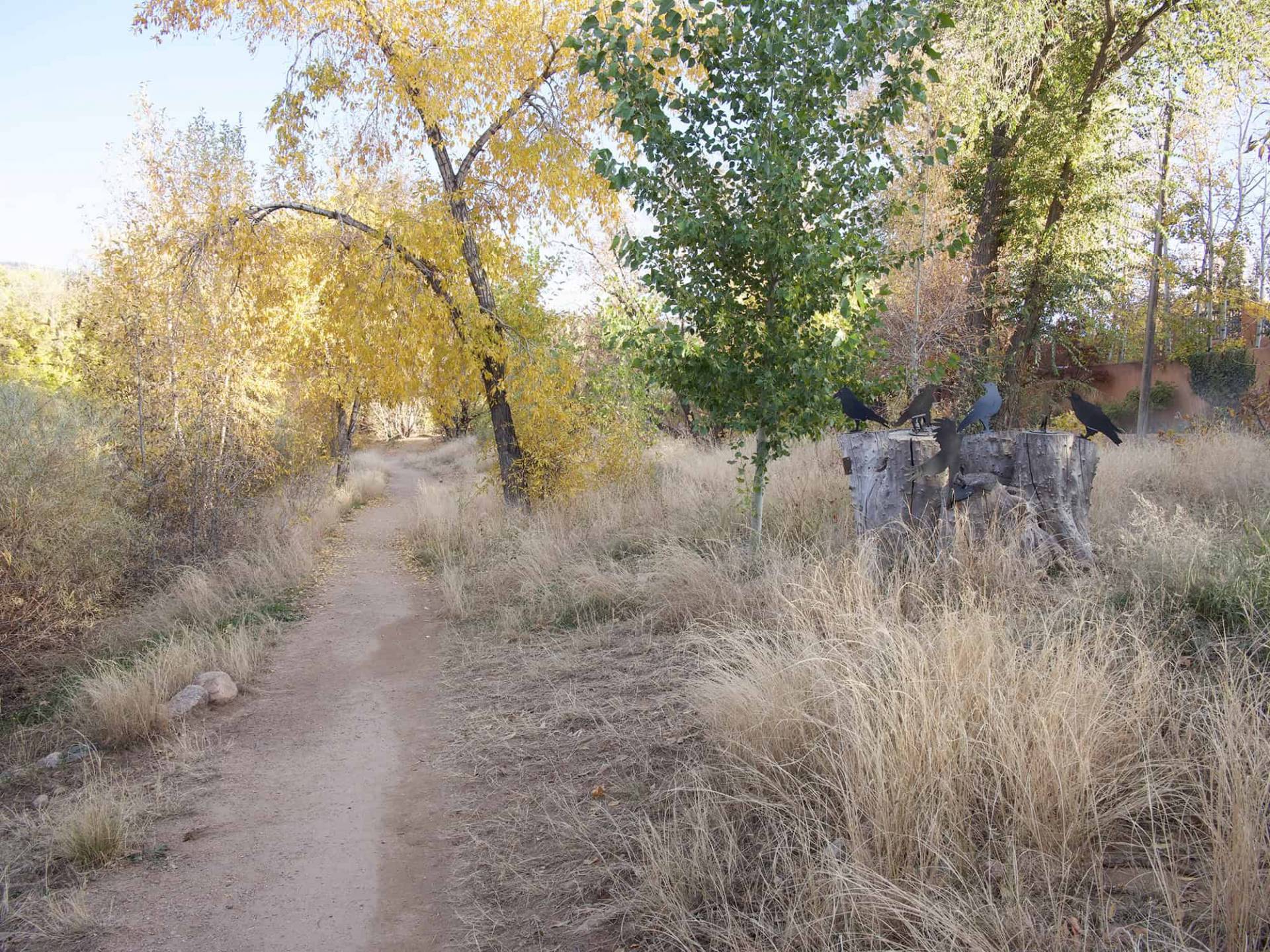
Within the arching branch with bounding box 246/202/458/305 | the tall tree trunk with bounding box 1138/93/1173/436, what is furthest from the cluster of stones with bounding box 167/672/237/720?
the tall tree trunk with bounding box 1138/93/1173/436

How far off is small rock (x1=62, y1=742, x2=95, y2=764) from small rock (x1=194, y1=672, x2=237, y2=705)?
818mm

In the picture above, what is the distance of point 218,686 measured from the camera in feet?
20.2

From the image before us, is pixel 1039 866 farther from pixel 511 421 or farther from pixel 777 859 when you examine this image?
pixel 511 421

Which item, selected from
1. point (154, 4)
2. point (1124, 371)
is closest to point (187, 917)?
point (154, 4)

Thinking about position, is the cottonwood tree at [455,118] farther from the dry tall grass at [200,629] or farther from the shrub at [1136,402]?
the shrub at [1136,402]

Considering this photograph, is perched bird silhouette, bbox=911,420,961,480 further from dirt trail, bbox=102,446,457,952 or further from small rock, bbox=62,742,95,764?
small rock, bbox=62,742,95,764

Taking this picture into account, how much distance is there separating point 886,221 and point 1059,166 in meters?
11.6

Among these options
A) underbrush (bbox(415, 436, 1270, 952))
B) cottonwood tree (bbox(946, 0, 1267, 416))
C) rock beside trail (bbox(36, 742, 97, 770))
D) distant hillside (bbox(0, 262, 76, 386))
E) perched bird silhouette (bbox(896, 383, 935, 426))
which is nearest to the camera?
underbrush (bbox(415, 436, 1270, 952))

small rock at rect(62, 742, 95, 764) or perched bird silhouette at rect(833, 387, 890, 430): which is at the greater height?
perched bird silhouette at rect(833, 387, 890, 430)

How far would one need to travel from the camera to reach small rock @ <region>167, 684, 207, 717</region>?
579 centimetres

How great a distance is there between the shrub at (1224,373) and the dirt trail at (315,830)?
90.7 feet

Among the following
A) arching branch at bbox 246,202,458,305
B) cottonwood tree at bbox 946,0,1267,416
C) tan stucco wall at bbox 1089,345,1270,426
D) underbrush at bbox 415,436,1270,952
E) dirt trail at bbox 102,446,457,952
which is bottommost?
dirt trail at bbox 102,446,457,952

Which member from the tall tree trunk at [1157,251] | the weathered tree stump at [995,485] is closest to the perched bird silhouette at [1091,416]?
the weathered tree stump at [995,485]

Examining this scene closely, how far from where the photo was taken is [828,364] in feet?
19.3
